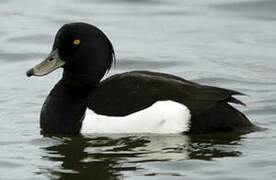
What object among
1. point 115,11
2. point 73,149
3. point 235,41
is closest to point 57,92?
point 73,149

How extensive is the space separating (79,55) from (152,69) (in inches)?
123

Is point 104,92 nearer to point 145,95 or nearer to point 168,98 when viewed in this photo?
point 145,95

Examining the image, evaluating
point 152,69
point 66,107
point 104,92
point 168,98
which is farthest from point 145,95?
point 152,69

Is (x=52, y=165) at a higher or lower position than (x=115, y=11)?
lower

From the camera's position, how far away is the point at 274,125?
36.4ft

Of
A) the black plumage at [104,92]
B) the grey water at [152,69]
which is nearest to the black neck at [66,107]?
the black plumage at [104,92]

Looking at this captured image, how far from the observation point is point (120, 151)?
10.1 meters

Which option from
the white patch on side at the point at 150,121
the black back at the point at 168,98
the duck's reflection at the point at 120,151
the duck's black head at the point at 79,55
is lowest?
the duck's reflection at the point at 120,151

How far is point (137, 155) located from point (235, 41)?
5.54m

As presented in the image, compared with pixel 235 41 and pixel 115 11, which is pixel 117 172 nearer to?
pixel 235 41

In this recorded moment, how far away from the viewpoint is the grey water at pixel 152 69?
959cm

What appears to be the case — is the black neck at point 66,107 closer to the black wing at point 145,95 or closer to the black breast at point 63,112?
the black breast at point 63,112

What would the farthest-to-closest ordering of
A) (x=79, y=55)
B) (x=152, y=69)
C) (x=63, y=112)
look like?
(x=152, y=69) < (x=79, y=55) < (x=63, y=112)

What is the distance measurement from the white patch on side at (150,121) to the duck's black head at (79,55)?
2.18ft
